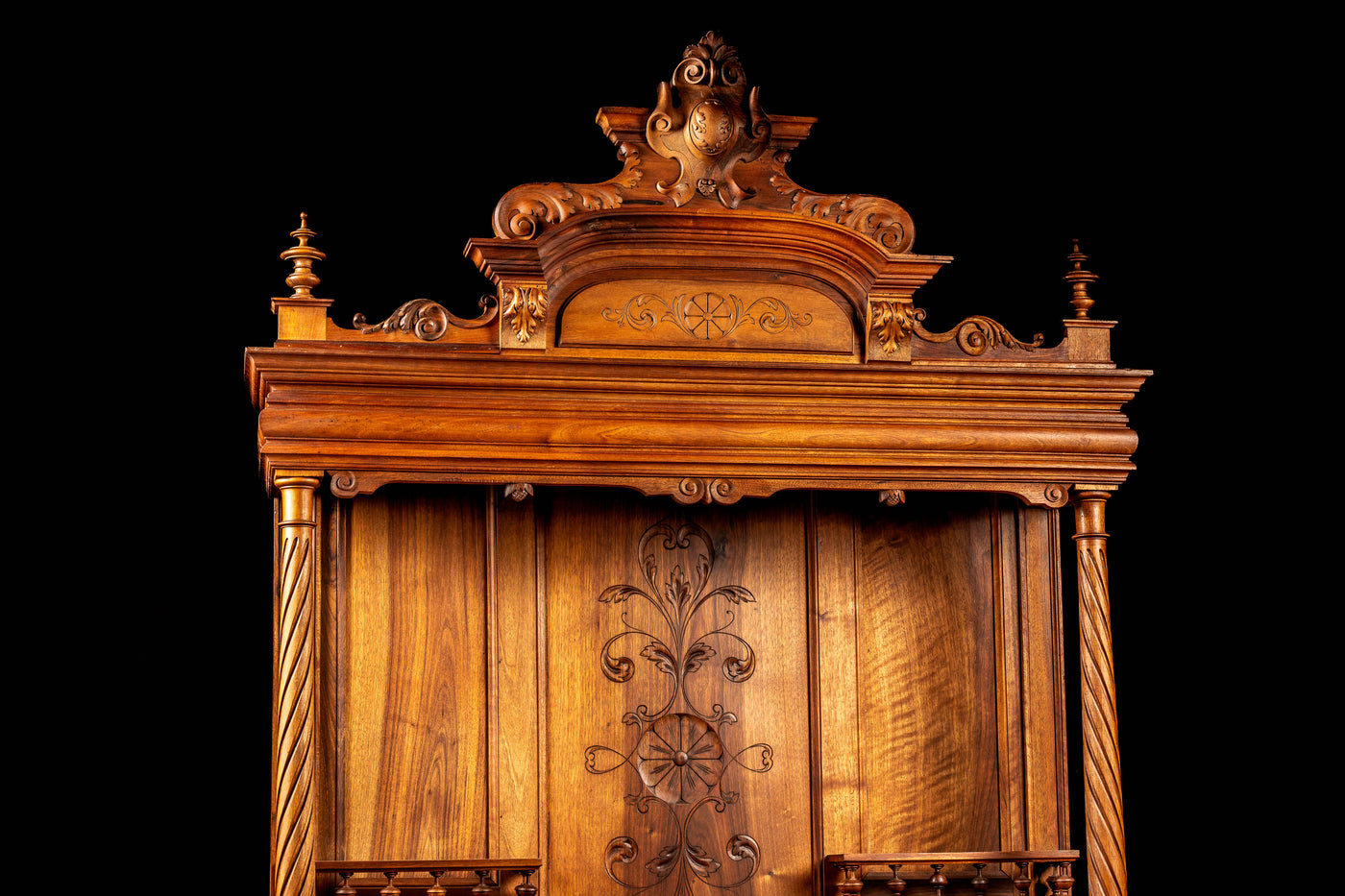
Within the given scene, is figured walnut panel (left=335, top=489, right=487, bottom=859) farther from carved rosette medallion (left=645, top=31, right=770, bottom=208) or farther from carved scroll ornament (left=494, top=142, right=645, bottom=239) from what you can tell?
carved rosette medallion (left=645, top=31, right=770, bottom=208)

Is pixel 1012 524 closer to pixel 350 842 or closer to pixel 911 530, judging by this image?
pixel 911 530

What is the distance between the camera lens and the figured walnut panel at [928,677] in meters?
5.97

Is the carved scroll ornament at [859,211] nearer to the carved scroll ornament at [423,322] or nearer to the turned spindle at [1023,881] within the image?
the carved scroll ornament at [423,322]

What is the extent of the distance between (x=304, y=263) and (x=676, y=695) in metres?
1.93

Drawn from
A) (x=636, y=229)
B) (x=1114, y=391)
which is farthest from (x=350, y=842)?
(x=1114, y=391)

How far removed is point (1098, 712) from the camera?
5594mm

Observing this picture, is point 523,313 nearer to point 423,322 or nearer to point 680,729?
point 423,322

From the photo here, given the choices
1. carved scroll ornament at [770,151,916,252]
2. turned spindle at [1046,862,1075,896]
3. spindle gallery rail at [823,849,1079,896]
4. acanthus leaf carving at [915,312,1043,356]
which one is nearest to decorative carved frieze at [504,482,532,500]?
carved scroll ornament at [770,151,916,252]

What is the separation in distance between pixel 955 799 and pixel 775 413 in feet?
5.14

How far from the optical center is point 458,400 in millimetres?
5359

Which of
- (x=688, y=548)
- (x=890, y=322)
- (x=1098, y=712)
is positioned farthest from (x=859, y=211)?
(x=1098, y=712)

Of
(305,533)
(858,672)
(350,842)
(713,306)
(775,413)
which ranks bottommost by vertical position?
(350,842)

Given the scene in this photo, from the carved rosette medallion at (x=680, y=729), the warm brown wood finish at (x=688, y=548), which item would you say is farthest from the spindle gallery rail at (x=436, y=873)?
the carved rosette medallion at (x=680, y=729)

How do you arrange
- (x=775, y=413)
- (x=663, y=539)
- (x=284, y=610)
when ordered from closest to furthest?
(x=284, y=610), (x=775, y=413), (x=663, y=539)
